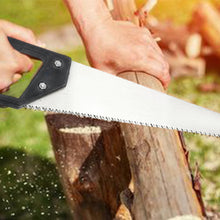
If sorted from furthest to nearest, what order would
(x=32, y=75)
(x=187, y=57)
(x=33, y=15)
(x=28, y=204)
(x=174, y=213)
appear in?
(x=33, y=15)
(x=187, y=57)
(x=28, y=204)
(x=32, y=75)
(x=174, y=213)

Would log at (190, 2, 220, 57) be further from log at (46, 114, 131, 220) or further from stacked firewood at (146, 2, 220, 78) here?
log at (46, 114, 131, 220)

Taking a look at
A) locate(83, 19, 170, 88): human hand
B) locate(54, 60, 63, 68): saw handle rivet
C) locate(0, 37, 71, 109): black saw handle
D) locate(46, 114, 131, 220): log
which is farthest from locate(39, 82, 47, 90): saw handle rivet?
locate(46, 114, 131, 220): log

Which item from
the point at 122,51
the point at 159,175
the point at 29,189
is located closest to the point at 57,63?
the point at 122,51

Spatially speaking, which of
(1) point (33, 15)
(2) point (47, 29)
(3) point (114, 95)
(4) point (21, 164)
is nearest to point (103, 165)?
(3) point (114, 95)

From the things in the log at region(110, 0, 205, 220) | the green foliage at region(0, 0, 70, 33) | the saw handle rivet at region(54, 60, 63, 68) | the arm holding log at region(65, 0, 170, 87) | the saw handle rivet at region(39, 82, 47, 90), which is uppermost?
the green foliage at region(0, 0, 70, 33)

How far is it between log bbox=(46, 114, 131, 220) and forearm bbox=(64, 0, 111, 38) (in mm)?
569

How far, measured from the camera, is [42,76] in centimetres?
271

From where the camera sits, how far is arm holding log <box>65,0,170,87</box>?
9.39 ft

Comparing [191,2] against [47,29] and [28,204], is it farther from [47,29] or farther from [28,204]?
[28,204]

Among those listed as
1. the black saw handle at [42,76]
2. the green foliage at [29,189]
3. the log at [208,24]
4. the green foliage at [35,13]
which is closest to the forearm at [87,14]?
the black saw handle at [42,76]

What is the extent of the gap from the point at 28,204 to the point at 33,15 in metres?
4.16

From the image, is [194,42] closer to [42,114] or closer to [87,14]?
[42,114]

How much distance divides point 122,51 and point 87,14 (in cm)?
34

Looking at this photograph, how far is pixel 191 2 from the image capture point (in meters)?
7.86
